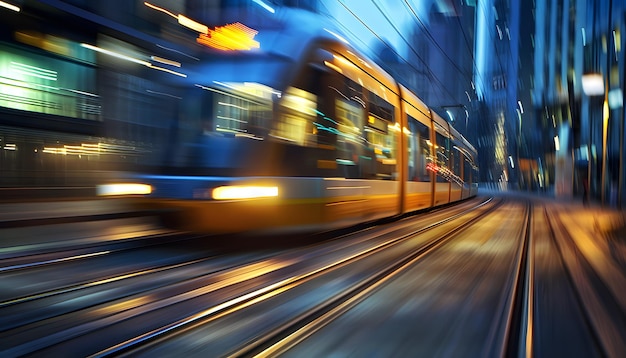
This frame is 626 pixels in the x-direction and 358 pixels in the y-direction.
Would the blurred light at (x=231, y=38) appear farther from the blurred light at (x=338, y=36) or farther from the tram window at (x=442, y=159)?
the tram window at (x=442, y=159)

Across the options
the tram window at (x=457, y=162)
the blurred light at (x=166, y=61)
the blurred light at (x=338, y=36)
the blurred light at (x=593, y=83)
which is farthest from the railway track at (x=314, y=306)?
the blurred light at (x=593, y=83)

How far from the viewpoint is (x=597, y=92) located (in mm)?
16359

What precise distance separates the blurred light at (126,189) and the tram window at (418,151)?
6.51 meters

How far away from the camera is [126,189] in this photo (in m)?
6.74

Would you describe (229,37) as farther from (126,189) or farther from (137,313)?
(137,313)

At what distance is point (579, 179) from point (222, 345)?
39.9 meters

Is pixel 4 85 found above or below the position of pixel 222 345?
above

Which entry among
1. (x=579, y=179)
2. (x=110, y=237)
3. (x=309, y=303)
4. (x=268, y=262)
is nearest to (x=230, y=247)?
(x=268, y=262)

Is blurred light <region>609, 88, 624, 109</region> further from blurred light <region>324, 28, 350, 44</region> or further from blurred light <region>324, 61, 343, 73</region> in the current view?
blurred light <region>324, 61, 343, 73</region>

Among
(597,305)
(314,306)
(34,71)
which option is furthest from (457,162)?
(314,306)

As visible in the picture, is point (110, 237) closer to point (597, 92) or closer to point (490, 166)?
point (597, 92)

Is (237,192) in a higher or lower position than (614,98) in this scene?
lower

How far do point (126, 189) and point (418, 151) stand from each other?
7.47m

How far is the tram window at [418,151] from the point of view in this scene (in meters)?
11.4
